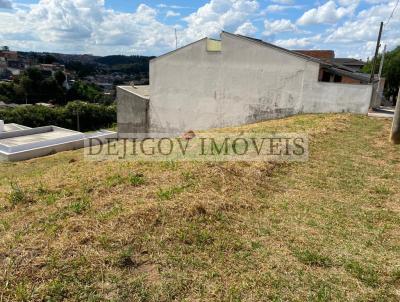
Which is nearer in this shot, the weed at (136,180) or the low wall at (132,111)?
the weed at (136,180)

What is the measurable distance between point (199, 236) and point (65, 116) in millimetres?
39469

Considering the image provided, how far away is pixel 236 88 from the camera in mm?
17031

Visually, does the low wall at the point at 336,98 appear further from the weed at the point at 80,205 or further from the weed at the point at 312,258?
the weed at the point at 80,205

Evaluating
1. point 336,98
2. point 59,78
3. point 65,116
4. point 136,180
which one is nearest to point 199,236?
point 136,180

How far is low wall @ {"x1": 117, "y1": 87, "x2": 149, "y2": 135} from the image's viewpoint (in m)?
21.2

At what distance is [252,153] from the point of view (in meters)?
6.86

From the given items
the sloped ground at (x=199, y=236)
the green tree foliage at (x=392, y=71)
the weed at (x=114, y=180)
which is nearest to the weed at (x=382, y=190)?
the sloped ground at (x=199, y=236)

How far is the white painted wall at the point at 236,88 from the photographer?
14562 mm

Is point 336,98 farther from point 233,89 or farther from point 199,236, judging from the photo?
point 199,236

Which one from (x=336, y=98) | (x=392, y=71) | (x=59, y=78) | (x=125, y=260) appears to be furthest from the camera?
(x=59, y=78)

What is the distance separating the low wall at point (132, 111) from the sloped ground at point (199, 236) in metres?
15.6

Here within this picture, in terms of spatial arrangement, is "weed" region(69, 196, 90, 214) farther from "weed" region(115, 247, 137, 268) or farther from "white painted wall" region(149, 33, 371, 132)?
"white painted wall" region(149, 33, 371, 132)

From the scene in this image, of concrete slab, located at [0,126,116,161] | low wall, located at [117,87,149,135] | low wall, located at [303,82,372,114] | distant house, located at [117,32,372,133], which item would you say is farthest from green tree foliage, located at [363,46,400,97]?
concrete slab, located at [0,126,116,161]

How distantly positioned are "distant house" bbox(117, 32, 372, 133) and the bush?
18.3 meters
